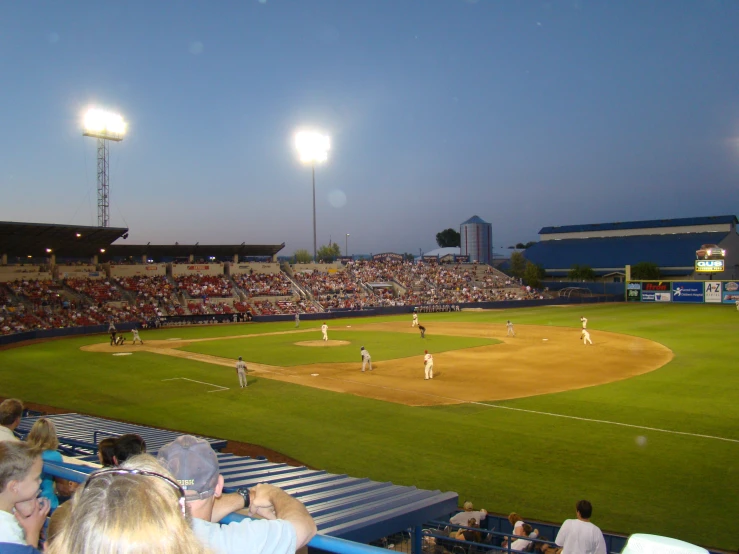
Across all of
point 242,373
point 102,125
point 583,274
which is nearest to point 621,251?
point 583,274

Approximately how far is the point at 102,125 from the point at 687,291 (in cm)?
6694

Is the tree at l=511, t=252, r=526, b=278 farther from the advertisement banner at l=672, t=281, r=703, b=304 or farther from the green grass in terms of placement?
the green grass

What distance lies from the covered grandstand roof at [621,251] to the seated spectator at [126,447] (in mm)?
99446

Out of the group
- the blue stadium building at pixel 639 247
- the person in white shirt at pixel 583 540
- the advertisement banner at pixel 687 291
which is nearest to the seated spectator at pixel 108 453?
the person in white shirt at pixel 583 540

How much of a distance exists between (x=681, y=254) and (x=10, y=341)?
91.7 meters

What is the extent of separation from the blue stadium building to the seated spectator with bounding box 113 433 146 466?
9665 centimetres

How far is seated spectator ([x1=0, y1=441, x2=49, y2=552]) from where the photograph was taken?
10.2 feet

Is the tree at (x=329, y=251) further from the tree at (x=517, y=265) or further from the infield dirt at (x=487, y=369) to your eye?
the infield dirt at (x=487, y=369)

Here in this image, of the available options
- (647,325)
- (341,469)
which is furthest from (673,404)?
(647,325)

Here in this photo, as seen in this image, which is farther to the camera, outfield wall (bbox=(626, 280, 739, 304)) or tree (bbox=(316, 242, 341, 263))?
tree (bbox=(316, 242, 341, 263))

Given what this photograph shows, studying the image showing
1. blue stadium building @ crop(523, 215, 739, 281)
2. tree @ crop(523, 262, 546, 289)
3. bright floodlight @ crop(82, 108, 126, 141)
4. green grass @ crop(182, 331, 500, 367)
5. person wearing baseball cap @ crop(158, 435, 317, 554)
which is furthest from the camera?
blue stadium building @ crop(523, 215, 739, 281)

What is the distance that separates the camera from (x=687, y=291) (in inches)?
2665

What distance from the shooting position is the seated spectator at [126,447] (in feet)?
14.5

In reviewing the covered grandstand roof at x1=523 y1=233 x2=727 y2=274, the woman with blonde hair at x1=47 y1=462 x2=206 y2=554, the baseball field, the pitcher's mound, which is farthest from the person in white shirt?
the covered grandstand roof at x1=523 y1=233 x2=727 y2=274
